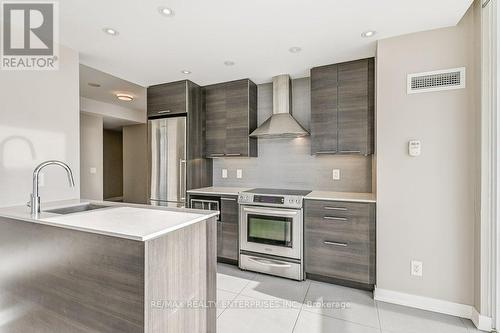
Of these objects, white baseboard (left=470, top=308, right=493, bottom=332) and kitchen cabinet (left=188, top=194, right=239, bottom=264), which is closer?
white baseboard (left=470, top=308, right=493, bottom=332)

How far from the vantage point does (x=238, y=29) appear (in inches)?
85.3

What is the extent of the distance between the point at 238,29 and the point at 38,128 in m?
2.10

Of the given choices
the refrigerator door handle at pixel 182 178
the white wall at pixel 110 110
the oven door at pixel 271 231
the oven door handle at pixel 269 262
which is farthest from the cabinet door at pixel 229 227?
the white wall at pixel 110 110

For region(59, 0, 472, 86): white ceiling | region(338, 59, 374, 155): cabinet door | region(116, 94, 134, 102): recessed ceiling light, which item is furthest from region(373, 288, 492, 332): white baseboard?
region(116, 94, 134, 102): recessed ceiling light

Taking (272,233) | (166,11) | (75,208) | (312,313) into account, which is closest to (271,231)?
(272,233)

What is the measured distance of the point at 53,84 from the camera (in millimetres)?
2381

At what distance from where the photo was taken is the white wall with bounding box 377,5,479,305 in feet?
6.73

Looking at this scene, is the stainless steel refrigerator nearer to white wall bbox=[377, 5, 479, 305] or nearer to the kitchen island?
the kitchen island

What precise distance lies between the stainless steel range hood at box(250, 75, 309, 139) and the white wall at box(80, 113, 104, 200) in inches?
173

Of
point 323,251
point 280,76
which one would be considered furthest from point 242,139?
point 323,251

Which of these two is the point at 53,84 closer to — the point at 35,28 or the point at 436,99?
the point at 35,28

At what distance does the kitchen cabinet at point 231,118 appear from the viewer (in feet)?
11.2

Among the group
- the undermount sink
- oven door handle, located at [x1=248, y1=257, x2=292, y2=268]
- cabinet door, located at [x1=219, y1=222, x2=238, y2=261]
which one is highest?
the undermount sink
